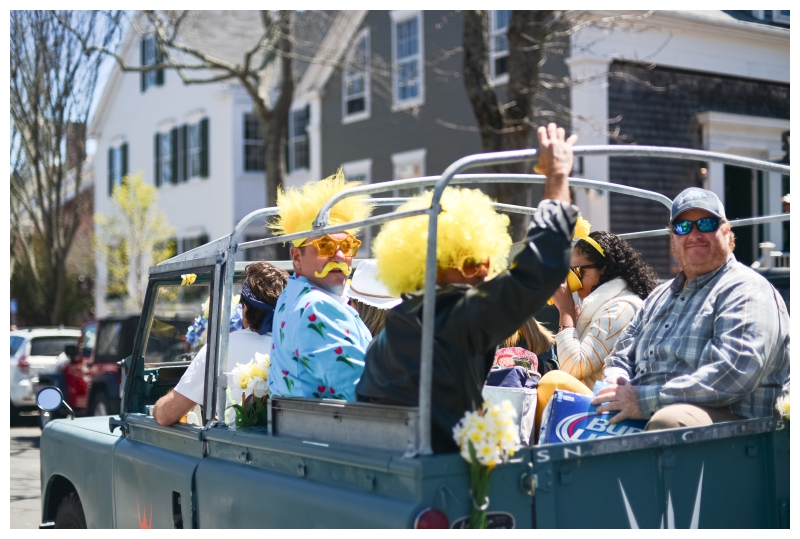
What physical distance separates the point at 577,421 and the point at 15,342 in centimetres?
1461

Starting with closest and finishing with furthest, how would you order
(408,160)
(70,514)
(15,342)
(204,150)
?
(70,514)
(15,342)
(408,160)
(204,150)

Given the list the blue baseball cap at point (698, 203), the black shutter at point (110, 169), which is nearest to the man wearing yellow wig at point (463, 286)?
the blue baseball cap at point (698, 203)

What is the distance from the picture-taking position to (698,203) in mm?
3459

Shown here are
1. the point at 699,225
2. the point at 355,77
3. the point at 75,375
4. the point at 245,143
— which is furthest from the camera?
the point at 245,143

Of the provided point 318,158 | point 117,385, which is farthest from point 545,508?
point 318,158

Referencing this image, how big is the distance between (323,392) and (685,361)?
4.19 feet

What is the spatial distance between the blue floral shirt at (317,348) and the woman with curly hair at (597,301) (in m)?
1.12

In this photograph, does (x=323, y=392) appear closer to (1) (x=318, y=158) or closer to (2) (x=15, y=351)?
(2) (x=15, y=351)

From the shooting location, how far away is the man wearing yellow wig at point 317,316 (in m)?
3.23

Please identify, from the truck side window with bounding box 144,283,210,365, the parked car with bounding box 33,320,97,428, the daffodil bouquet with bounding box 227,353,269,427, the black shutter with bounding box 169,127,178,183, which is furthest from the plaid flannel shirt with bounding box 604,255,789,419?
the black shutter with bounding box 169,127,178,183

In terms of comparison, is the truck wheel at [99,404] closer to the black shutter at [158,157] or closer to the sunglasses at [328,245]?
the sunglasses at [328,245]

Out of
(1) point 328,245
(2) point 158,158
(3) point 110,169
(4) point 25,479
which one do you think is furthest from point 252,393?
→ (3) point 110,169

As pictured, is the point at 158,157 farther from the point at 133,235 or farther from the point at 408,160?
the point at 408,160

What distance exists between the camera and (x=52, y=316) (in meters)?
24.6
